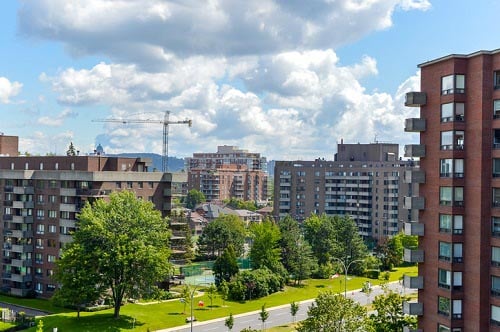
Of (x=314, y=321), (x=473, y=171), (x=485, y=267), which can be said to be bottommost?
(x=314, y=321)

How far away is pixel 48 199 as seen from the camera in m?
98.0

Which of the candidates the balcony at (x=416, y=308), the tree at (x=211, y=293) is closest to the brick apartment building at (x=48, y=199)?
the tree at (x=211, y=293)

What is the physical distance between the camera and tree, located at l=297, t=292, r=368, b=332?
4928 centimetres

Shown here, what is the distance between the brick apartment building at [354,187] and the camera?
161m

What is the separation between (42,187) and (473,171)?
73.8 m

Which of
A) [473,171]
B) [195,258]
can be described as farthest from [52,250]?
[473,171]

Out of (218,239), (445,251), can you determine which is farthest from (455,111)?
(218,239)

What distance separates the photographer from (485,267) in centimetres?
4653

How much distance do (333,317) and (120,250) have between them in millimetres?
35266

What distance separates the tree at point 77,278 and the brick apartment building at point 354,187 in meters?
101

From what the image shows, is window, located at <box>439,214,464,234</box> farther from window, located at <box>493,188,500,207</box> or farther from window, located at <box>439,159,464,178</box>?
window, located at <box>439,159,464,178</box>

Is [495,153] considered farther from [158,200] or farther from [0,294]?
[0,294]

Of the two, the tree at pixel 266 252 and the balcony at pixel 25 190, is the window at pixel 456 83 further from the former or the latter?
the balcony at pixel 25 190

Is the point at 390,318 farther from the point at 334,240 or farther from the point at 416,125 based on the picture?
the point at 334,240
